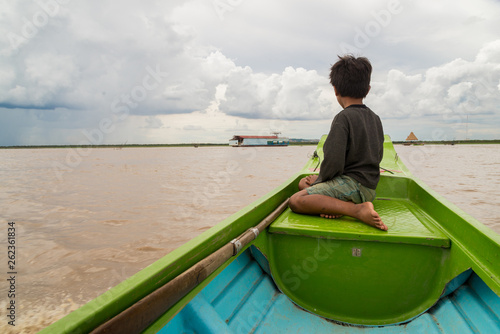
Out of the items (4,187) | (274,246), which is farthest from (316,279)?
(4,187)

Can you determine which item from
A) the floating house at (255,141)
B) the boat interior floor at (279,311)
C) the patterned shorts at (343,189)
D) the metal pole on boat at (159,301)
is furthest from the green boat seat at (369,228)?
the floating house at (255,141)

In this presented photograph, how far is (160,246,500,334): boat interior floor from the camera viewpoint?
50.6 inches

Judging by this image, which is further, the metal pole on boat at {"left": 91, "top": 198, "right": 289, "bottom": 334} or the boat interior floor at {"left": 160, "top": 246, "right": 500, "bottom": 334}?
the boat interior floor at {"left": 160, "top": 246, "right": 500, "bottom": 334}

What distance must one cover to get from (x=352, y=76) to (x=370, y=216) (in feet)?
3.15

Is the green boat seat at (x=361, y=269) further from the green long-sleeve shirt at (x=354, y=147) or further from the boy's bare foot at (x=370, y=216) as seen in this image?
the green long-sleeve shirt at (x=354, y=147)

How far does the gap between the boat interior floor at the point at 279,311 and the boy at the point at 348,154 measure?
2.06ft

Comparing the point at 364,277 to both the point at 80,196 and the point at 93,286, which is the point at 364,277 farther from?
the point at 80,196

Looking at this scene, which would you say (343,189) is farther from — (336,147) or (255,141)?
(255,141)

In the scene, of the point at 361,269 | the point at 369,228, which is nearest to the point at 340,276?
the point at 361,269

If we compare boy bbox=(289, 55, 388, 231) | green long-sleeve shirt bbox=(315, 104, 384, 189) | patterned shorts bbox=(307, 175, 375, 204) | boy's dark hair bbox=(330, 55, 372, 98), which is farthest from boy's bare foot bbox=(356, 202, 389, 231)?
boy's dark hair bbox=(330, 55, 372, 98)

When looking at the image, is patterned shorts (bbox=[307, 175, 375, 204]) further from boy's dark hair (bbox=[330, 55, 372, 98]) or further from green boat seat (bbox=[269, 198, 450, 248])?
boy's dark hair (bbox=[330, 55, 372, 98])

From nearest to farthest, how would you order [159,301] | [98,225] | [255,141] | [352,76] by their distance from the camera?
[159,301], [352,76], [98,225], [255,141]

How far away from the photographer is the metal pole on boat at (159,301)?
77 cm

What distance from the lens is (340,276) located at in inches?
65.2
